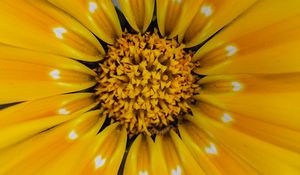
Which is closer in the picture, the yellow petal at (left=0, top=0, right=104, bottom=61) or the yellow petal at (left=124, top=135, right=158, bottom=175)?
the yellow petal at (left=0, top=0, right=104, bottom=61)

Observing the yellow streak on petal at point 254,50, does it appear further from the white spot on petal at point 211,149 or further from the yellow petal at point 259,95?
the white spot on petal at point 211,149

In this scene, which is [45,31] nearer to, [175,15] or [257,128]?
[175,15]

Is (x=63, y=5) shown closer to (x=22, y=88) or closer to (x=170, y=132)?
(x=22, y=88)

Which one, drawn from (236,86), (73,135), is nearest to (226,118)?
(236,86)

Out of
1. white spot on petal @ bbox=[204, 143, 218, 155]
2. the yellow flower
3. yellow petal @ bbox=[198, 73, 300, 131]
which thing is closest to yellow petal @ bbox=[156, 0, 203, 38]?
the yellow flower

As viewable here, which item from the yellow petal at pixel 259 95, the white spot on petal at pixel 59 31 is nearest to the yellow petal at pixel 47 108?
the white spot on petal at pixel 59 31

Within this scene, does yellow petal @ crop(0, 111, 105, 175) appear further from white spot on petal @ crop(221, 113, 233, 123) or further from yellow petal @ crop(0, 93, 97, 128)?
white spot on petal @ crop(221, 113, 233, 123)

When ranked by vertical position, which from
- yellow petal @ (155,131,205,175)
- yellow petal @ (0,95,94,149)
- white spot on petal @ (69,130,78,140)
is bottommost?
yellow petal @ (155,131,205,175)
